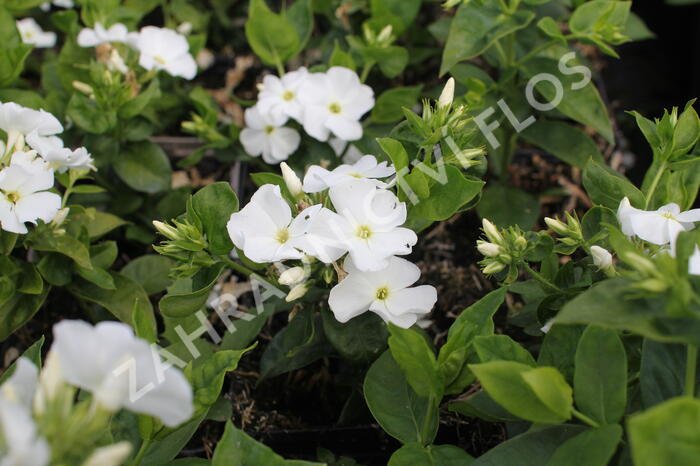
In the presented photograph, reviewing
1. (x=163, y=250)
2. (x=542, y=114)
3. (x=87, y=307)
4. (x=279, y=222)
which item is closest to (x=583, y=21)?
(x=542, y=114)

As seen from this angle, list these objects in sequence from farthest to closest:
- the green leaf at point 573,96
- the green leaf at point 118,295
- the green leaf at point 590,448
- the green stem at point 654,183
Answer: the green leaf at point 573,96
the green leaf at point 118,295
the green stem at point 654,183
the green leaf at point 590,448

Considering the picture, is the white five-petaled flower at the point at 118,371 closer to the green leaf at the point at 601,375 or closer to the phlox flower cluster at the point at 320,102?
the green leaf at the point at 601,375

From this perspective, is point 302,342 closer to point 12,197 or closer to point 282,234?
point 282,234

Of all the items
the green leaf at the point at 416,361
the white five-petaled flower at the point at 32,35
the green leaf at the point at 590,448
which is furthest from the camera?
the white five-petaled flower at the point at 32,35

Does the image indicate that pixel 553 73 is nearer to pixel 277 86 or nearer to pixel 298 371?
pixel 277 86

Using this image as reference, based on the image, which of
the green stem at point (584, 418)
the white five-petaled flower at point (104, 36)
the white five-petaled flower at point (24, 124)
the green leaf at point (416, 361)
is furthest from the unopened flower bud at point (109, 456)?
the white five-petaled flower at point (104, 36)

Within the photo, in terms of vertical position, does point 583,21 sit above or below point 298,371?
above

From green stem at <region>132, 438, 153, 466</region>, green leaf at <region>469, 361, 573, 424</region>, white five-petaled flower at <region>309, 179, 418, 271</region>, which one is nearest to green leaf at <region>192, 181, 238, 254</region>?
white five-petaled flower at <region>309, 179, 418, 271</region>

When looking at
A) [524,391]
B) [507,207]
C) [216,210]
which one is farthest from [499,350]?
[507,207]
